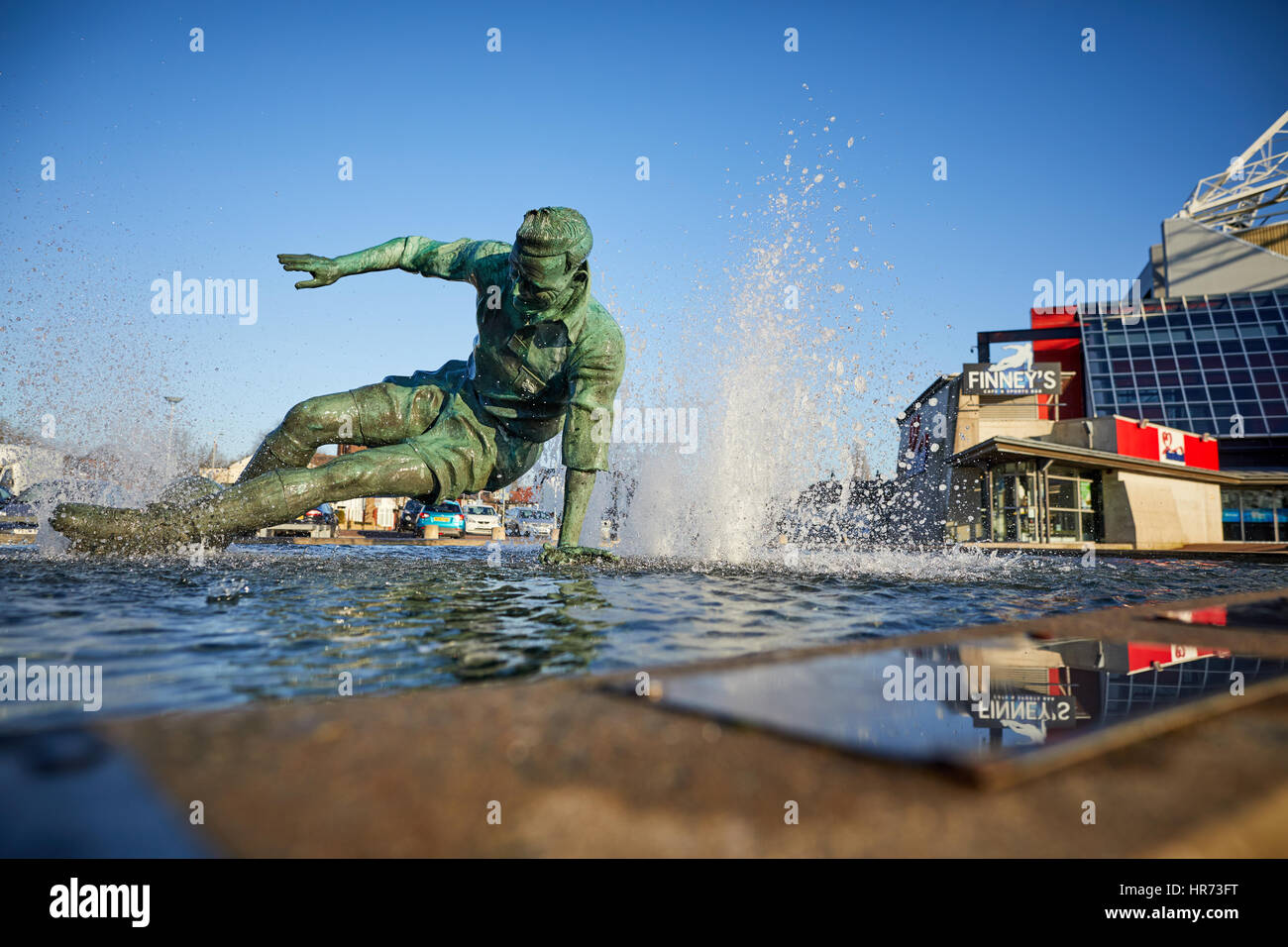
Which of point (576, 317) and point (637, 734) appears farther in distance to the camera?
point (576, 317)

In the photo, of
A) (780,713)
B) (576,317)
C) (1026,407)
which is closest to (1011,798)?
(780,713)

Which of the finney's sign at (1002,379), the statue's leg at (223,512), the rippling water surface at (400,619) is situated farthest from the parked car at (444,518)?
the finney's sign at (1002,379)

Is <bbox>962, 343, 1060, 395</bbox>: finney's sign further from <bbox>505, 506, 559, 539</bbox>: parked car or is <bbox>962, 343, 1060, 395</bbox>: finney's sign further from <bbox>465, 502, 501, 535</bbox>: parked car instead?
<bbox>465, 502, 501, 535</bbox>: parked car

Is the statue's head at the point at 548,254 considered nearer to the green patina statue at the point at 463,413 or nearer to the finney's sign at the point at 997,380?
the green patina statue at the point at 463,413

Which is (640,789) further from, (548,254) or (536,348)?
(536,348)

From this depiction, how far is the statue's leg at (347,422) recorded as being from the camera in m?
4.22

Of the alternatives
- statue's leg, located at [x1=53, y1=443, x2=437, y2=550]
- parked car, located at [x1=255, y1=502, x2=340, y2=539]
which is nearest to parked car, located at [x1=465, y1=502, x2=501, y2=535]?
parked car, located at [x1=255, y1=502, x2=340, y2=539]

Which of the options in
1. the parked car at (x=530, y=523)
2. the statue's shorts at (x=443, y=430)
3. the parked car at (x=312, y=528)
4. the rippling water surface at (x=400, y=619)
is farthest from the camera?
the parked car at (x=530, y=523)

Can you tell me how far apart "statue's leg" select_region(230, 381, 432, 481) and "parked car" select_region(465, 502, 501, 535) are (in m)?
17.1

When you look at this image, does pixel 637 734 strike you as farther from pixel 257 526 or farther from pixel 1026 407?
pixel 1026 407

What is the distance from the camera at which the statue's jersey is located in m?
4.17

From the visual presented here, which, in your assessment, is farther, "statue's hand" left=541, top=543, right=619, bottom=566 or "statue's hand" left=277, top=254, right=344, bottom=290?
"statue's hand" left=541, top=543, right=619, bottom=566

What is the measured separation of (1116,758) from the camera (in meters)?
0.75
